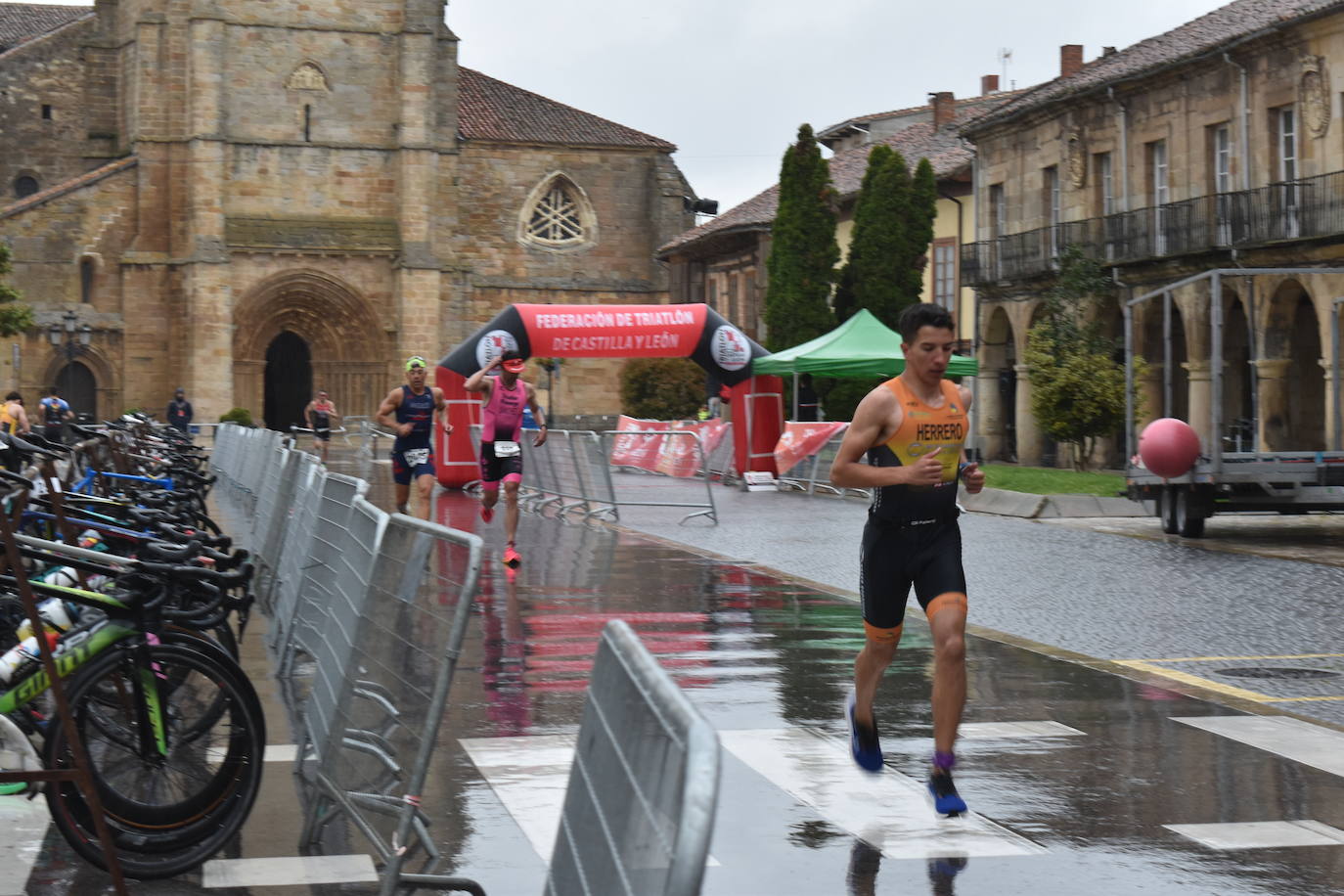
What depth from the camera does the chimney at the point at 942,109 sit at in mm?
57688

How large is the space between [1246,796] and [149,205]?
51725 mm

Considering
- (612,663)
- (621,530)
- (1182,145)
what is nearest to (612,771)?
(612,663)

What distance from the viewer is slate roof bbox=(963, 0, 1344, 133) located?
34.1 meters

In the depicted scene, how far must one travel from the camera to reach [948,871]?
5711 millimetres

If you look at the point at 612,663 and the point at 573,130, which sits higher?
the point at 573,130

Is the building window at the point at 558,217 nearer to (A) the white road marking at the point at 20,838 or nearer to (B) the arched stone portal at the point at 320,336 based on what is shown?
(B) the arched stone portal at the point at 320,336

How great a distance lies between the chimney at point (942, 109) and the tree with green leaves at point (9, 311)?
88.0ft

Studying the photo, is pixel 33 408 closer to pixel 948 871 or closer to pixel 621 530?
pixel 621 530

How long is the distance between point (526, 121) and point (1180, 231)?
3150cm

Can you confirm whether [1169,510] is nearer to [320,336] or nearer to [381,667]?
[381,667]

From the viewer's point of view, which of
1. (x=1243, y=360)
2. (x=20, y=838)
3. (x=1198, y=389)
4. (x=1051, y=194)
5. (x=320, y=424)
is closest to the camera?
(x=20, y=838)

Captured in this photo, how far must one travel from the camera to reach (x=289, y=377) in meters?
60.0

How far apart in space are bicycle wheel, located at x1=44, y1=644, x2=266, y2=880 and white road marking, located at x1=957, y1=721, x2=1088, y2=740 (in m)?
3.37

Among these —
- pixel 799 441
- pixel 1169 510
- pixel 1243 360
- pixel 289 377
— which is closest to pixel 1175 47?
pixel 1243 360
